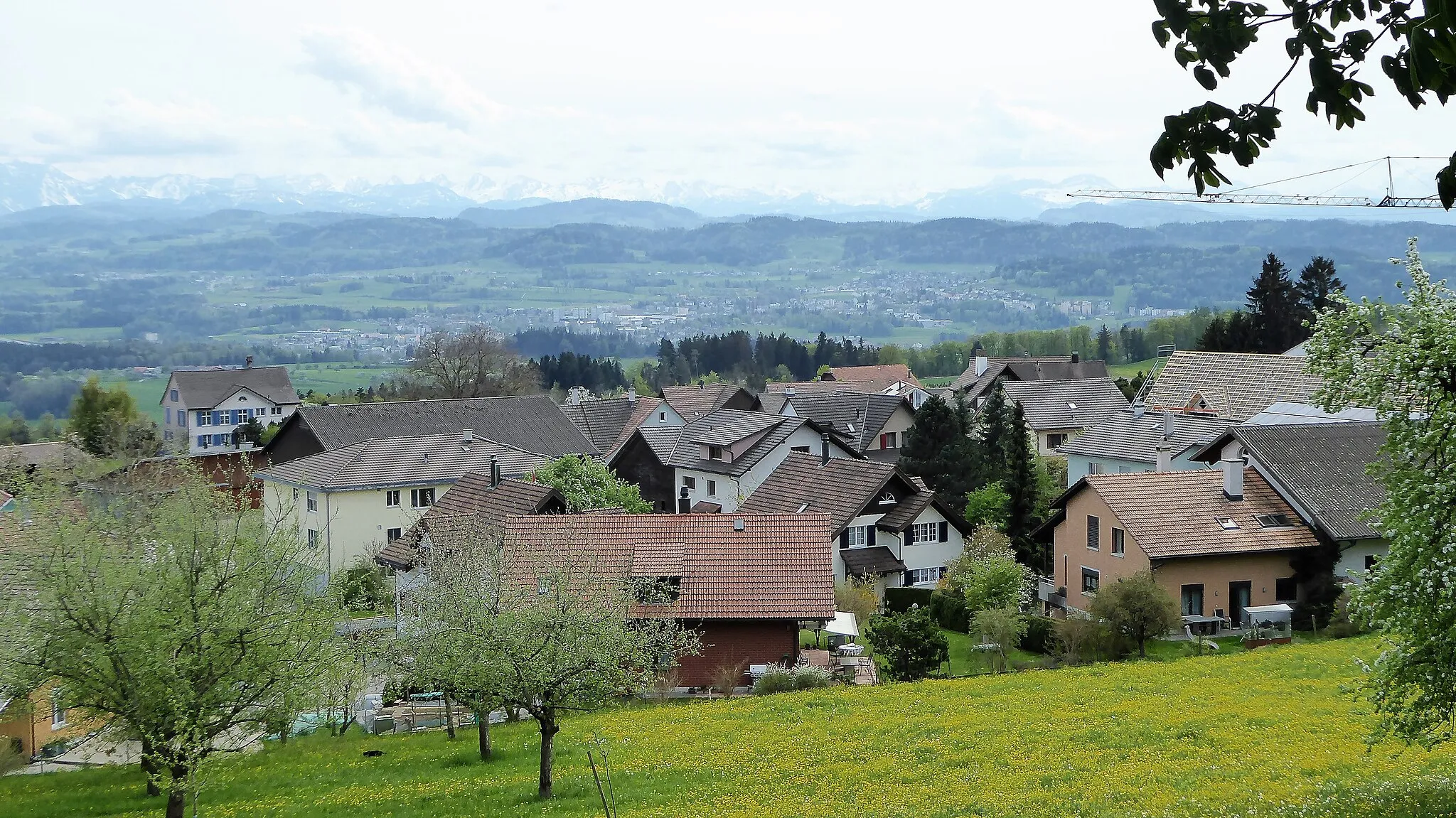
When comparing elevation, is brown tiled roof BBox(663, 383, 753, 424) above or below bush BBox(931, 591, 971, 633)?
above

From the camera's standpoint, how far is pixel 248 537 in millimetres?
19203

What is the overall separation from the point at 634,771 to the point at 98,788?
34.3 feet

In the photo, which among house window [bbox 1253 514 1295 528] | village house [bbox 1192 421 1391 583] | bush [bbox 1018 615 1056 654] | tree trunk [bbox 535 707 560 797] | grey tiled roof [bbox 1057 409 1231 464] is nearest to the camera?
tree trunk [bbox 535 707 560 797]

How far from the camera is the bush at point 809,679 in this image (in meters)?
30.1

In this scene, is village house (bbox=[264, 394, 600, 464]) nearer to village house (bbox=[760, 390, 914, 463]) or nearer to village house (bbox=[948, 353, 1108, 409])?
village house (bbox=[760, 390, 914, 463])

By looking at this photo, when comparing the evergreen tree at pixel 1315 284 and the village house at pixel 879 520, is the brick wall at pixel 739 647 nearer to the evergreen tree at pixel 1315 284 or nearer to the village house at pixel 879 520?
the village house at pixel 879 520

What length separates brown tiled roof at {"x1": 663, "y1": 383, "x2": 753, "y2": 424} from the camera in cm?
9625

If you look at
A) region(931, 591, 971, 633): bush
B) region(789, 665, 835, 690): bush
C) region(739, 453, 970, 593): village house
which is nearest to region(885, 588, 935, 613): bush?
region(739, 453, 970, 593): village house

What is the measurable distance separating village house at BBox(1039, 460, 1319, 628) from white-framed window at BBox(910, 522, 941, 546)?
6047 millimetres

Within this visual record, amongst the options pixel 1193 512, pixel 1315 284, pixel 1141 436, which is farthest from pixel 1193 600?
pixel 1315 284

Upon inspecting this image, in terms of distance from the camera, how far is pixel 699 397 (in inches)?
3984

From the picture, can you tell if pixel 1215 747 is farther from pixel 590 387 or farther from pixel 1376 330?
pixel 590 387

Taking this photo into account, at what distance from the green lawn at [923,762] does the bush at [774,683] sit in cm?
153

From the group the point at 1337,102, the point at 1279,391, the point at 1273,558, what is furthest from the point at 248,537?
the point at 1279,391
